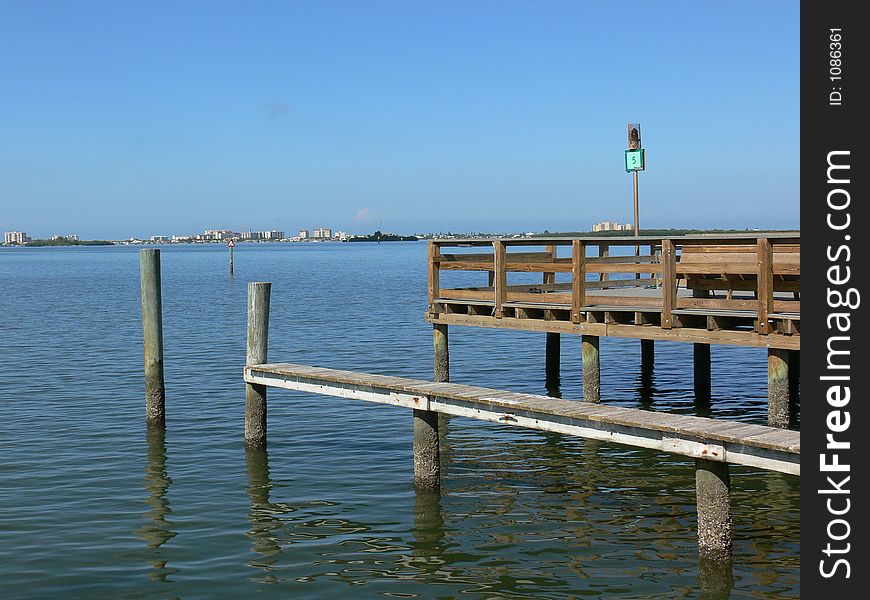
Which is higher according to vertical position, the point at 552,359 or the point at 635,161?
the point at 635,161

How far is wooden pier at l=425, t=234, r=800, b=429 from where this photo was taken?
12758 mm

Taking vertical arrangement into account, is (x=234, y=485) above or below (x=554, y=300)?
below

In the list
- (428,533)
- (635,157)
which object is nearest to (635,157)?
(635,157)

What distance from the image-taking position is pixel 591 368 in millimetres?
15867

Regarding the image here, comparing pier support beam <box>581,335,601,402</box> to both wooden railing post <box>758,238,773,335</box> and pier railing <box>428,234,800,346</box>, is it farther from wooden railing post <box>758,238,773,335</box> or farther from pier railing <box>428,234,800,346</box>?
wooden railing post <box>758,238,773,335</box>

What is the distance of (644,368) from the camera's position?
20.6 metres

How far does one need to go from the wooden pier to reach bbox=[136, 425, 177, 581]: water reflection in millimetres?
5047

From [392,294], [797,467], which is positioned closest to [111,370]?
[797,467]

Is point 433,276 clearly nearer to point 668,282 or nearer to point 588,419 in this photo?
point 668,282

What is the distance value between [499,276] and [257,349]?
13.2ft

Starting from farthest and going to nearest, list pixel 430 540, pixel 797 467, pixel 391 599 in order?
pixel 430 540 → pixel 391 599 → pixel 797 467

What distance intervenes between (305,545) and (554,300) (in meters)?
6.37
